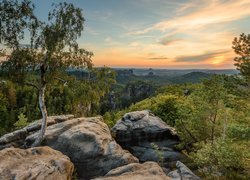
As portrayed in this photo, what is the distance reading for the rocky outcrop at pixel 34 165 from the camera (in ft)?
65.6

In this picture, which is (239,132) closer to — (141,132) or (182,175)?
(182,175)

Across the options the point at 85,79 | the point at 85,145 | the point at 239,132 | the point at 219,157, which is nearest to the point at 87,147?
the point at 85,145

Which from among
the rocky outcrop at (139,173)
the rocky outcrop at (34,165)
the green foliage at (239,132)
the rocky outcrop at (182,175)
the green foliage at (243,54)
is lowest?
the rocky outcrop at (182,175)

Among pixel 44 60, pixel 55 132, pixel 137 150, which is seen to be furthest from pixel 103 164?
pixel 44 60

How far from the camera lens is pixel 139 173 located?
21578 mm

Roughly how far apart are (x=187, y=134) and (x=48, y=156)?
17.2 metres

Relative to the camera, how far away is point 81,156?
30.2 metres

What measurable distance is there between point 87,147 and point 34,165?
9.71m

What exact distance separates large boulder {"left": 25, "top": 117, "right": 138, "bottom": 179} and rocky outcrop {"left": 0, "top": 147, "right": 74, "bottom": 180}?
5436 millimetres

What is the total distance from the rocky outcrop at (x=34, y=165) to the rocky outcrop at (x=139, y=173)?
3.25 metres

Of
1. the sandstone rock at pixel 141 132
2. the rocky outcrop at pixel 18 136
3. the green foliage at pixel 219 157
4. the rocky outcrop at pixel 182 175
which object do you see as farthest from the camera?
the sandstone rock at pixel 141 132

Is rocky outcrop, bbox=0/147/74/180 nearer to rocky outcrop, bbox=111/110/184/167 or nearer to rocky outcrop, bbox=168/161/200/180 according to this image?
rocky outcrop, bbox=168/161/200/180

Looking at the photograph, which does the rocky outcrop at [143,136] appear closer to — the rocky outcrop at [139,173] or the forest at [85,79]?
the forest at [85,79]

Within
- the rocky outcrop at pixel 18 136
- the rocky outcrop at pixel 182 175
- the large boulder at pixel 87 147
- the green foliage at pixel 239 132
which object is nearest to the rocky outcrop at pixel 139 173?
the rocky outcrop at pixel 182 175
